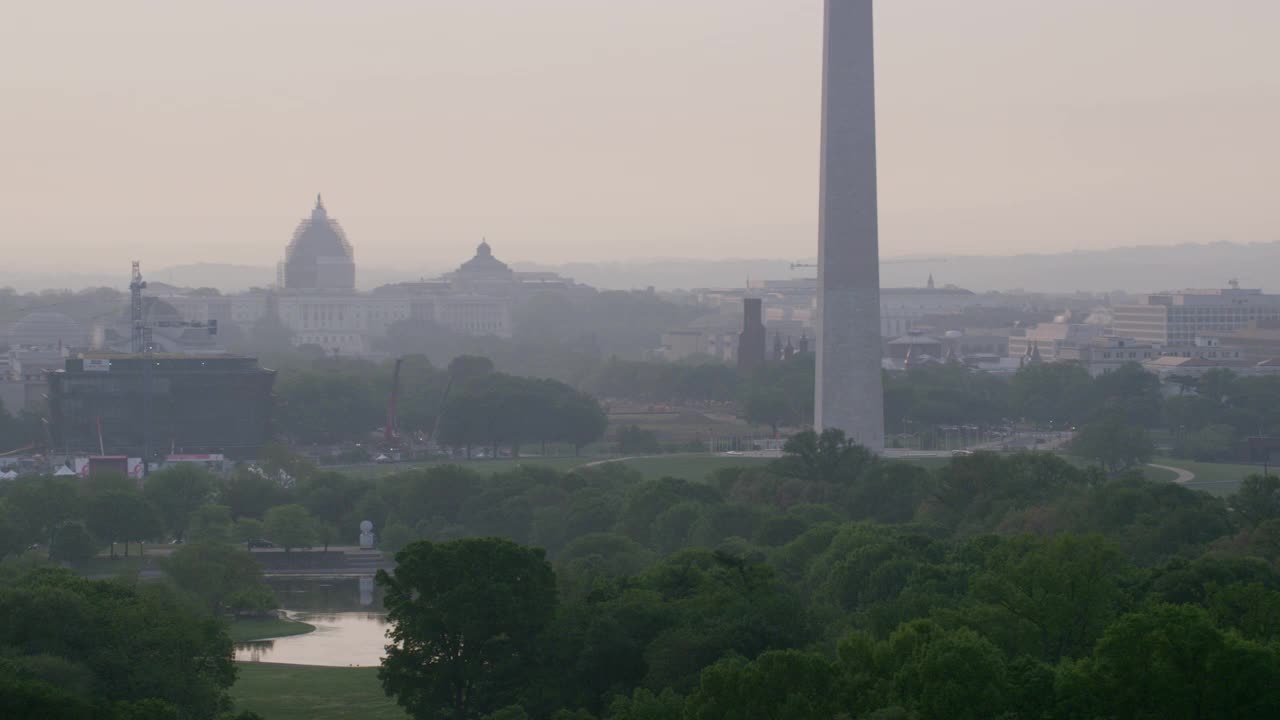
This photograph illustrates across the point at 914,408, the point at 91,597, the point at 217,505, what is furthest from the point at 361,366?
the point at 91,597

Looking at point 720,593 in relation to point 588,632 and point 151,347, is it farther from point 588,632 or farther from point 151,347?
point 151,347

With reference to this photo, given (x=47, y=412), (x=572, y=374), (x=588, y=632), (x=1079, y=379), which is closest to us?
(x=588, y=632)

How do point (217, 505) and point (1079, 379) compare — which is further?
point (1079, 379)

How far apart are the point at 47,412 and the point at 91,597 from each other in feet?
210

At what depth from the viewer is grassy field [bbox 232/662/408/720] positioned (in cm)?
4044

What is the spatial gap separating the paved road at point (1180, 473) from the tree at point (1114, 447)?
956mm

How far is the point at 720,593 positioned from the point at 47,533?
96.7 ft

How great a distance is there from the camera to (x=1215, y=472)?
268 ft

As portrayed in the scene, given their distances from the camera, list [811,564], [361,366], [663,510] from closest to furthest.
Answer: [811,564], [663,510], [361,366]

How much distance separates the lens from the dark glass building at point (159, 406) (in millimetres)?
94688

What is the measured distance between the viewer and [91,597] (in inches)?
1454

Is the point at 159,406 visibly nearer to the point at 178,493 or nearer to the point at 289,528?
the point at 178,493

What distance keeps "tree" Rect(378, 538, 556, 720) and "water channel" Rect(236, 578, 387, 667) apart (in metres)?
7.82

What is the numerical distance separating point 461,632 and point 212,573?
18719 millimetres
